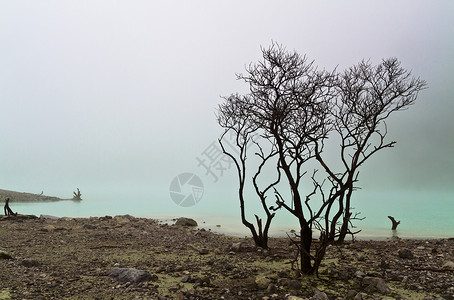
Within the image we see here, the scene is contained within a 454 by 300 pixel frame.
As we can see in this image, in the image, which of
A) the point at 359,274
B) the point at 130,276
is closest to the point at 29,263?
the point at 130,276

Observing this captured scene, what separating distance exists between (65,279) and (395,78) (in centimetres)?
1416

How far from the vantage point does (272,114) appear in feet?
28.7

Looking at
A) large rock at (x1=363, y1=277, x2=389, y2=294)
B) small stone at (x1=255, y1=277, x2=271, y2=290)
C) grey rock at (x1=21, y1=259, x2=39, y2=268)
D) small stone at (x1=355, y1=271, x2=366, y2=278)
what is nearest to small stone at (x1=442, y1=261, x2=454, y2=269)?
small stone at (x1=355, y1=271, x2=366, y2=278)

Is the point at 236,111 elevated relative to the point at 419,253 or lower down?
elevated

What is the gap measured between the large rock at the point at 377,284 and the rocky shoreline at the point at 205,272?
0.02 meters

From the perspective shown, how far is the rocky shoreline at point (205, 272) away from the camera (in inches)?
250

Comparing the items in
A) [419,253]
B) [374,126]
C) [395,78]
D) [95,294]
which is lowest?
[95,294]

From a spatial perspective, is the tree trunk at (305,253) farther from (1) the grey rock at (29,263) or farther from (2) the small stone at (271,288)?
(1) the grey rock at (29,263)

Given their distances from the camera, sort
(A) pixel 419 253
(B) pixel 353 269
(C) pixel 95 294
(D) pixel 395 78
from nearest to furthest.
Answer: (C) pixel 95 294 < (B) pixel 353 269 < (A) pixel 419 253 < (D) pixel 395 78

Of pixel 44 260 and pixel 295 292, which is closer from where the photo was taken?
pixel 295 292

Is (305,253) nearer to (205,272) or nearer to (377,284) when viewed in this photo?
(377,284)

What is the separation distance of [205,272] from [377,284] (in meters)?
3.91

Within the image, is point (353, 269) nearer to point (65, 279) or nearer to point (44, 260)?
point (65, 279)

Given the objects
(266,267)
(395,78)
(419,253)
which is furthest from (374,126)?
(266,267)
